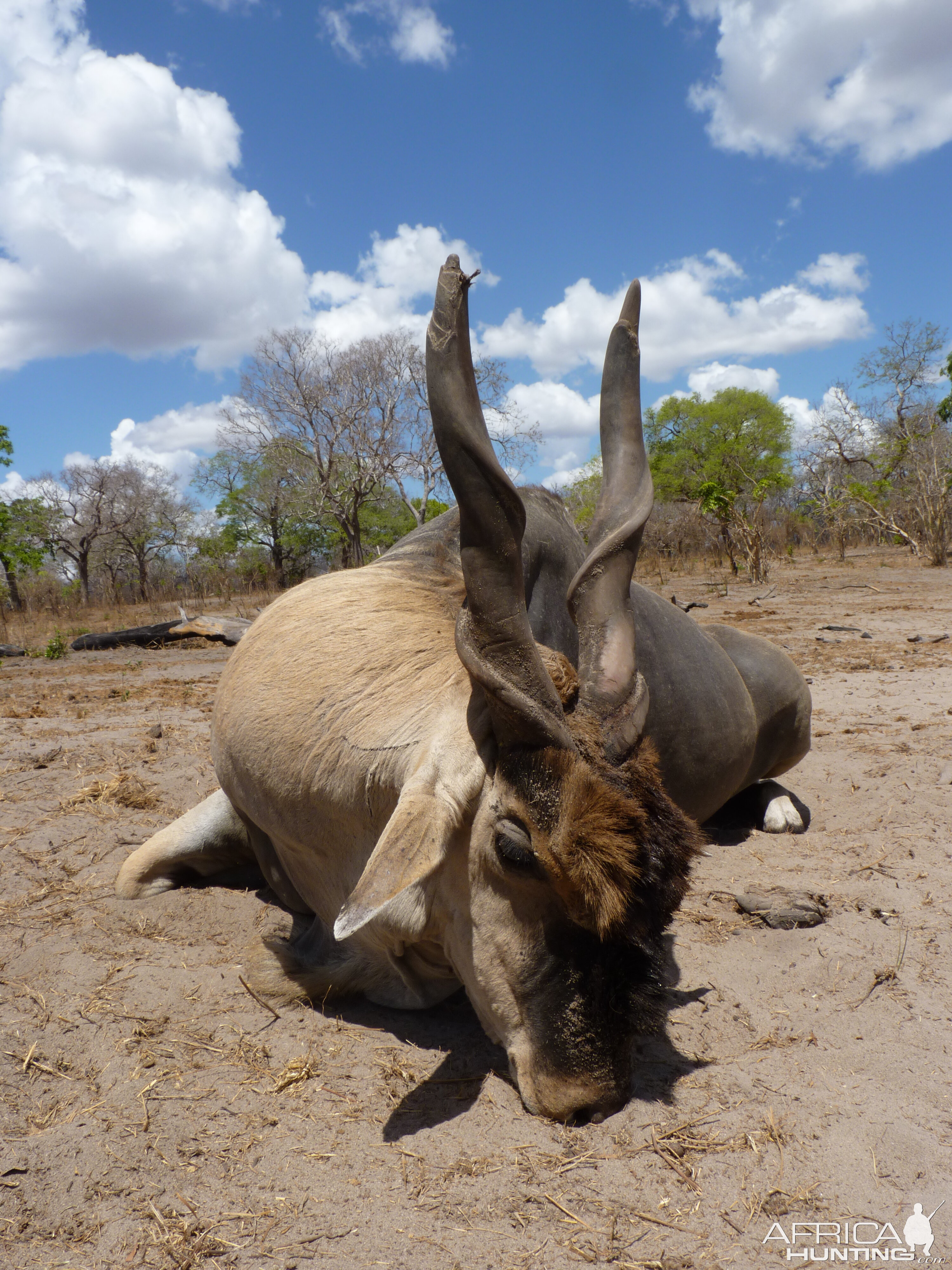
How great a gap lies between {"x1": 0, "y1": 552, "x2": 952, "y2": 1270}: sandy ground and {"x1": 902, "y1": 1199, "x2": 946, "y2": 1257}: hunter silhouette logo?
1.3 inches

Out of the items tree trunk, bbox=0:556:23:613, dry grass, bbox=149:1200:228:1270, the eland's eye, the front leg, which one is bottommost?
the front leg

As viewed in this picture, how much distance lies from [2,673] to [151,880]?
1042 centimetres

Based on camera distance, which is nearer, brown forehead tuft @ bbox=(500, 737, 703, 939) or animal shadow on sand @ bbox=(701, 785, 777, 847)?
brown forehead tuft @ bbox=(500, 737, 703, 939)

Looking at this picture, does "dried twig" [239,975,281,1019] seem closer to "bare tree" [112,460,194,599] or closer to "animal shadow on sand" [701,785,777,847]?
"animal shadow on sand" [701,785,777,847]

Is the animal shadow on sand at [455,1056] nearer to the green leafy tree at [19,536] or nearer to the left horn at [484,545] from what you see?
the left horn at [484,545]

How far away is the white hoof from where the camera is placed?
4.74 metres

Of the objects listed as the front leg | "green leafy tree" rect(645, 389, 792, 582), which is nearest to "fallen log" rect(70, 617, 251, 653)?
the front leg

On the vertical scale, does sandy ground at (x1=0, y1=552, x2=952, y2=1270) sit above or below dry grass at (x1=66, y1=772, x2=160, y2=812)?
below

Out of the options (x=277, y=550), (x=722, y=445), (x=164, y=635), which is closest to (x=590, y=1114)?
(x=164, y=635)

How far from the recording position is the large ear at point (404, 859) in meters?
1.94

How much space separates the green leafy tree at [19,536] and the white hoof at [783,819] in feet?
106

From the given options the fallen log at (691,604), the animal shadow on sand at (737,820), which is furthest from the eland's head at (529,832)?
the fallen log at (691,604)

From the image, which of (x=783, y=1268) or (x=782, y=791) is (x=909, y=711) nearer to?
(x=782, y=791)

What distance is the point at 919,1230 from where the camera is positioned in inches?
73.6
